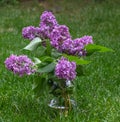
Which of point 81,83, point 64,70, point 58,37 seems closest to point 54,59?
point 58,37

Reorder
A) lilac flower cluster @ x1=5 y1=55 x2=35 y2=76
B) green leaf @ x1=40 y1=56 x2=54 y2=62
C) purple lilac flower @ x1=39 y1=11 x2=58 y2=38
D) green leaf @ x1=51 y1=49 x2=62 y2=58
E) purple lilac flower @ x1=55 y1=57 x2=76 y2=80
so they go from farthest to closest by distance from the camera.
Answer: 1. purple lilac flower @ x1=39 y1=11 x2=58 y2=38
2. green leaf @ x1=51 y1=49 x2=62 y2=58
3. green leaf @ x1=40 y1=56 x2=54 y2=62
4. lilac flower cluster @ x1=5 y1=55 x2=35 y2=76
5. purple lilac flower @ x1=55 y1=57 x2=76 y2=80

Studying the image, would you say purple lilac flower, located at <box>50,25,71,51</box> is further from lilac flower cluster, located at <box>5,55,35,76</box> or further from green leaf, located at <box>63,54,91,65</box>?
lilac flower cluster, located at <box>5,55,35,76</box>

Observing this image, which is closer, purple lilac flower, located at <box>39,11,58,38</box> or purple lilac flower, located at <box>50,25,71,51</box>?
purple lilac flower, located at <box>50,25,71,51</box>

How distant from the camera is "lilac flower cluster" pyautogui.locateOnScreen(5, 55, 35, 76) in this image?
168 inches

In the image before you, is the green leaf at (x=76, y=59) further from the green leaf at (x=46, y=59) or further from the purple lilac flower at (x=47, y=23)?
the purple lilac flower at (x=47, y=23)

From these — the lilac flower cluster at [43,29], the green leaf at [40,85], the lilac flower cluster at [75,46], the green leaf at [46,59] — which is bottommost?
the green leaf at [40,85]

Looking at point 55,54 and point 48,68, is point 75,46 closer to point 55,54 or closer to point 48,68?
point 55,54

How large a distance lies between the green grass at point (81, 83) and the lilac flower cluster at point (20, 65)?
474 millimetres

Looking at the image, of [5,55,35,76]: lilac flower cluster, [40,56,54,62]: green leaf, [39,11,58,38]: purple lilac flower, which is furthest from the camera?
[39,11,58,38]: purple lilac flower

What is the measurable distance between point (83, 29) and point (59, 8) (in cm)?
342

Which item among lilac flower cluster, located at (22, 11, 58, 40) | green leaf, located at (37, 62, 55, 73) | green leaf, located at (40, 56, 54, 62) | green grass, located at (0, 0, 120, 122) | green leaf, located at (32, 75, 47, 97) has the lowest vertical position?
green grass, located at (0, 0, 120, 122)

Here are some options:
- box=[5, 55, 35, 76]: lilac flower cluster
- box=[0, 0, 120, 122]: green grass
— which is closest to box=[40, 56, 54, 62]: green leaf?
box=[5, 55, 35, 76]: lilac flower cluster

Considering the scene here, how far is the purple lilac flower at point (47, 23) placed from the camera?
4.63m

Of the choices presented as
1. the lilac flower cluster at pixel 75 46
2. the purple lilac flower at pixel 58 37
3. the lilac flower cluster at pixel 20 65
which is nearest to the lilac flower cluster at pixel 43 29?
the purple lilac flower at pixel 58 37
